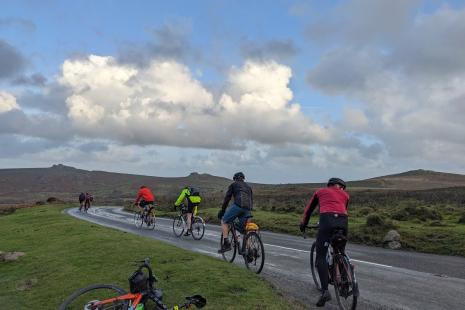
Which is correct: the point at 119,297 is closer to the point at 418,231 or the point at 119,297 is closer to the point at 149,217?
the point at 418,231

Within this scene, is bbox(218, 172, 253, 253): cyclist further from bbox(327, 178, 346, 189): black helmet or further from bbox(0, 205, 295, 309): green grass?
bbox(327, 178, 346, 189): black helmet

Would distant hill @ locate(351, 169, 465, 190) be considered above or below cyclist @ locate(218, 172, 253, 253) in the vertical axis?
above

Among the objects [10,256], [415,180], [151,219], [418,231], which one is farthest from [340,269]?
[415,180]

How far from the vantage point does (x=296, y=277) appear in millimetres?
11766

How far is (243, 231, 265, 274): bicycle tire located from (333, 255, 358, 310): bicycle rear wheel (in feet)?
10.8

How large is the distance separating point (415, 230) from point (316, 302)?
15205 mm

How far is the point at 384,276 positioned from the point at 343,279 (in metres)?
4.54

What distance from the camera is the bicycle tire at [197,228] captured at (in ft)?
68.7

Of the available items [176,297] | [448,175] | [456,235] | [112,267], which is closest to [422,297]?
[176,297]

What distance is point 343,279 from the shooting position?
8320 millimetres

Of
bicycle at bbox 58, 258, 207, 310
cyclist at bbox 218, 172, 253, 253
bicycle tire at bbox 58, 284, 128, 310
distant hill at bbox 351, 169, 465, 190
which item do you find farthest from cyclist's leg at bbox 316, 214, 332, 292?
distant hill at bbox 351, 169, 465, 190

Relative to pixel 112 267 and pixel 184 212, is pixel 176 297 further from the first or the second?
pixel 184 212

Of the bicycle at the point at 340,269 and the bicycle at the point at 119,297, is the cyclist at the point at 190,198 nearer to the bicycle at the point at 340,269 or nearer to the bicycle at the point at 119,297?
the bicycle at the point at 340,269

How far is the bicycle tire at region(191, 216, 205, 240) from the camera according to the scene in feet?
68.7
